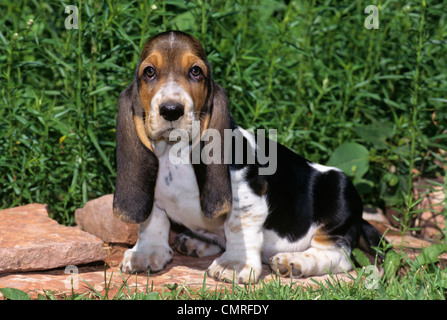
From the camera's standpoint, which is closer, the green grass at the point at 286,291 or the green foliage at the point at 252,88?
the green grass at the point at 286,291

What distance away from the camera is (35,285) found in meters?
4.21

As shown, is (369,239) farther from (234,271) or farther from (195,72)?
(195,72)

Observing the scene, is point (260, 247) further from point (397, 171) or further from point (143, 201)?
point (397, 171)

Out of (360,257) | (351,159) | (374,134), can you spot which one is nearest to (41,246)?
(360,257)

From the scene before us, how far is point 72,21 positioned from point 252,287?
8.93 ft

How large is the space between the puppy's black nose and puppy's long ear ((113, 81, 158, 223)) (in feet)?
1.50

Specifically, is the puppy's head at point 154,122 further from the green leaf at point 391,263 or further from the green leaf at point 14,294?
the green leaf at point 391,263

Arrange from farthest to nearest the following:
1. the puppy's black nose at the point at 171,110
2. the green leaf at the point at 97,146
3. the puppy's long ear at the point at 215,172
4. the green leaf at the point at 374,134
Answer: the green leaf at the point at 374,134 → the green leaf at the point at 97,146 → the puppy's long ear at the point at 215,172 → the puppy's black nose at the point at 171,110

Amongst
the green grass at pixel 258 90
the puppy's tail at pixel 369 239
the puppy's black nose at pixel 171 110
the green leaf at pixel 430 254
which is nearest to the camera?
the puppy's black nose at pixel 171 110

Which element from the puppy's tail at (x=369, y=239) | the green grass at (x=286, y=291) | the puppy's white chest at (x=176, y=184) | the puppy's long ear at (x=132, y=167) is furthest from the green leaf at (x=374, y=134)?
the puppy's long ear at (x=132, y=167)

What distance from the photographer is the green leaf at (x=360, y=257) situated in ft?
16.1

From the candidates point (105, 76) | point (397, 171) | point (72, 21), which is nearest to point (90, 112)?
point (105, 76)

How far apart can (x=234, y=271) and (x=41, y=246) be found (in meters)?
1.35

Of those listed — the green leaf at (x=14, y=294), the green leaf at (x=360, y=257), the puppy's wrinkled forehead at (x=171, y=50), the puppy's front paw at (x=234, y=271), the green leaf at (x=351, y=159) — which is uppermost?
the puppy's wrinkled forehead at (x=171, y=50)
